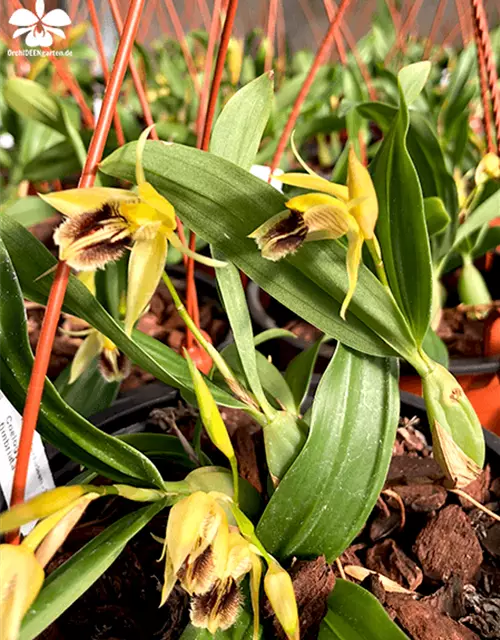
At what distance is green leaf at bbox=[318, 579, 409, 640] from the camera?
0.52 metres

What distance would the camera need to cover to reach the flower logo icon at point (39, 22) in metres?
0.56

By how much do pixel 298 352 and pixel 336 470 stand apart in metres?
0.46

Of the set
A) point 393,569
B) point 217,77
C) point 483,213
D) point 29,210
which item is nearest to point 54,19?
point 217,77

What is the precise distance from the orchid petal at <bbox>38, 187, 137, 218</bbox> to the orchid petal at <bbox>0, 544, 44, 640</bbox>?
0.25 metres

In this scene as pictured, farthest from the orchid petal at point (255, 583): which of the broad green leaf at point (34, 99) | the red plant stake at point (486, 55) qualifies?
the broad green leaf at point (34, 99)

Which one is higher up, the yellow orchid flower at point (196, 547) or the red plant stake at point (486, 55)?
the red plant stake at point (486, 55)

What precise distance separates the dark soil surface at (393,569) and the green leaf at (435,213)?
334 mm

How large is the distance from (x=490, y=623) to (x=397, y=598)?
0.31 feet

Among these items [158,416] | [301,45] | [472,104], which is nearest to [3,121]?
[158,416]

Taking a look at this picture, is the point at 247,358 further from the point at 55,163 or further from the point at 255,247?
the point at 55,163

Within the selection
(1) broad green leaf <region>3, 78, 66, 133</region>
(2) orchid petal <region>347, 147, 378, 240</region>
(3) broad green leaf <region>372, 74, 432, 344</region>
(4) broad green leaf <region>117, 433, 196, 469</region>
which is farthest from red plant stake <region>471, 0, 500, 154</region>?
(1) broad green leaf <region>3, 78, 66, 133</region>

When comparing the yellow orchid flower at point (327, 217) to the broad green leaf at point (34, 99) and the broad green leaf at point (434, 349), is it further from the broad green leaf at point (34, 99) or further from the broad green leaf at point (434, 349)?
the broad green leaf at point (34, 99)

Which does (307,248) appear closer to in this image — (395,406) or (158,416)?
(395,406)

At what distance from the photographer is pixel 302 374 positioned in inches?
30.0
